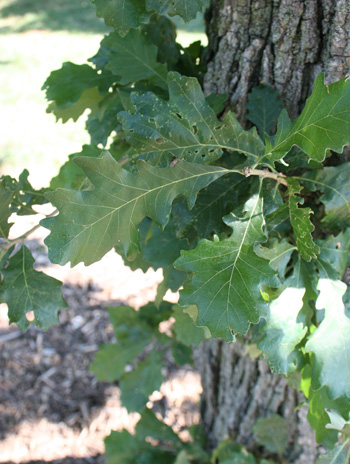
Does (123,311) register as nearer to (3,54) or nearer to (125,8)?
(125,8)

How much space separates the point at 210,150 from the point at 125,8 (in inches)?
16.4

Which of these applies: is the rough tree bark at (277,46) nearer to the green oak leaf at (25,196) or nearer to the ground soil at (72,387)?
the green oak leaf at (25,196)

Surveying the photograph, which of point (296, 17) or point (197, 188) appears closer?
point (197, 188)

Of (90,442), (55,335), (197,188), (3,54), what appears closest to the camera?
(197,188)

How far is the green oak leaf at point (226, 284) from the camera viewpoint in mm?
1100

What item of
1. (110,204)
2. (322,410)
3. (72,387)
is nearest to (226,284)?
(110,204)

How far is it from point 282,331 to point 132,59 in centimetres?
92

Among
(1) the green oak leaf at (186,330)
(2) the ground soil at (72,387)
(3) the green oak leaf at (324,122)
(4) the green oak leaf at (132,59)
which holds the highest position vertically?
(4) the green oak leaf at (132,59)

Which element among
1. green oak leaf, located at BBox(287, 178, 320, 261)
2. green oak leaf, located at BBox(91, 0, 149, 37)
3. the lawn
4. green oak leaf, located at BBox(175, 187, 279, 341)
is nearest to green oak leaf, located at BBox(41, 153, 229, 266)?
green oak leaf, located at BBox(175, 187, 279, 341)

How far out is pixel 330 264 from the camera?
1.33 m

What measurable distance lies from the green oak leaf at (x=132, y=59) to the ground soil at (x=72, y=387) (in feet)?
6.77

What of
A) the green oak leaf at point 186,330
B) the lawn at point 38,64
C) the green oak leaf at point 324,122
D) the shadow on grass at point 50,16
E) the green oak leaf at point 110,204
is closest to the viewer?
the green oak leaf at point 324,122

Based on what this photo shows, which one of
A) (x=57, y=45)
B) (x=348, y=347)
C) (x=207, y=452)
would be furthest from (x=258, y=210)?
(x=57, y=45)

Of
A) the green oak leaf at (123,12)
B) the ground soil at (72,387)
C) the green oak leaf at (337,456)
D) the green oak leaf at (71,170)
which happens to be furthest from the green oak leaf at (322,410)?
the ground soil at (72,387)
